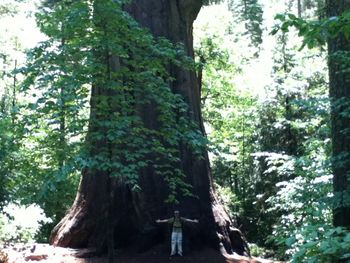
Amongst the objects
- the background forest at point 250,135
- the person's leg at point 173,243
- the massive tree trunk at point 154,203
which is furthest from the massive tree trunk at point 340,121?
the massive tree trunk at point 154,203

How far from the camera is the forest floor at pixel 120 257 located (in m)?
9.04

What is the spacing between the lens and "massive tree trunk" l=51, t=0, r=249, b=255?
9711 millimetres

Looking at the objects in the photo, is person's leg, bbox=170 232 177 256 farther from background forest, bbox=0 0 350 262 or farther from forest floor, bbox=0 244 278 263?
background forest, bbox=0 0 350 262

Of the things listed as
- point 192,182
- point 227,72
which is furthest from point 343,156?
point 227,72

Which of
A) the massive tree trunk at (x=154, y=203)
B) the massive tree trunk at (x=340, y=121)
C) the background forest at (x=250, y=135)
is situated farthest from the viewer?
the background forest at (x=250, y=135)

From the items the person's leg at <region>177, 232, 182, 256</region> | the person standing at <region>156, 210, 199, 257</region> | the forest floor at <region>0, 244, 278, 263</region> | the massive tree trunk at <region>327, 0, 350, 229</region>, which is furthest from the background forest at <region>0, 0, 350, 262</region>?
the person's leg at <region>177, 232, 182, 256</region>

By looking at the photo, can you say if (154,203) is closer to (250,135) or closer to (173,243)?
(173,243)

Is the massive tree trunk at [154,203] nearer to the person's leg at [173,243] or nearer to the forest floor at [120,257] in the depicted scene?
the forest floor at [120,257]

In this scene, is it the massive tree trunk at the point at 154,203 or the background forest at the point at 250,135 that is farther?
the background forest at the point at 250,135

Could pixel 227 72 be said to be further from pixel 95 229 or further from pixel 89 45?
pixel 89 45

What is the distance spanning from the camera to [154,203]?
32.1 feet

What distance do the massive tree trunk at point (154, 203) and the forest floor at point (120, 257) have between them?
10.7 inches

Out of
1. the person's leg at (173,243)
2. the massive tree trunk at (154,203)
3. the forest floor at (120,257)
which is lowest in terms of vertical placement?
the forest floor at (120,257)

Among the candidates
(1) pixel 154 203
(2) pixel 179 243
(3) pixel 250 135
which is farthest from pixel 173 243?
(3) pixel 250 135
